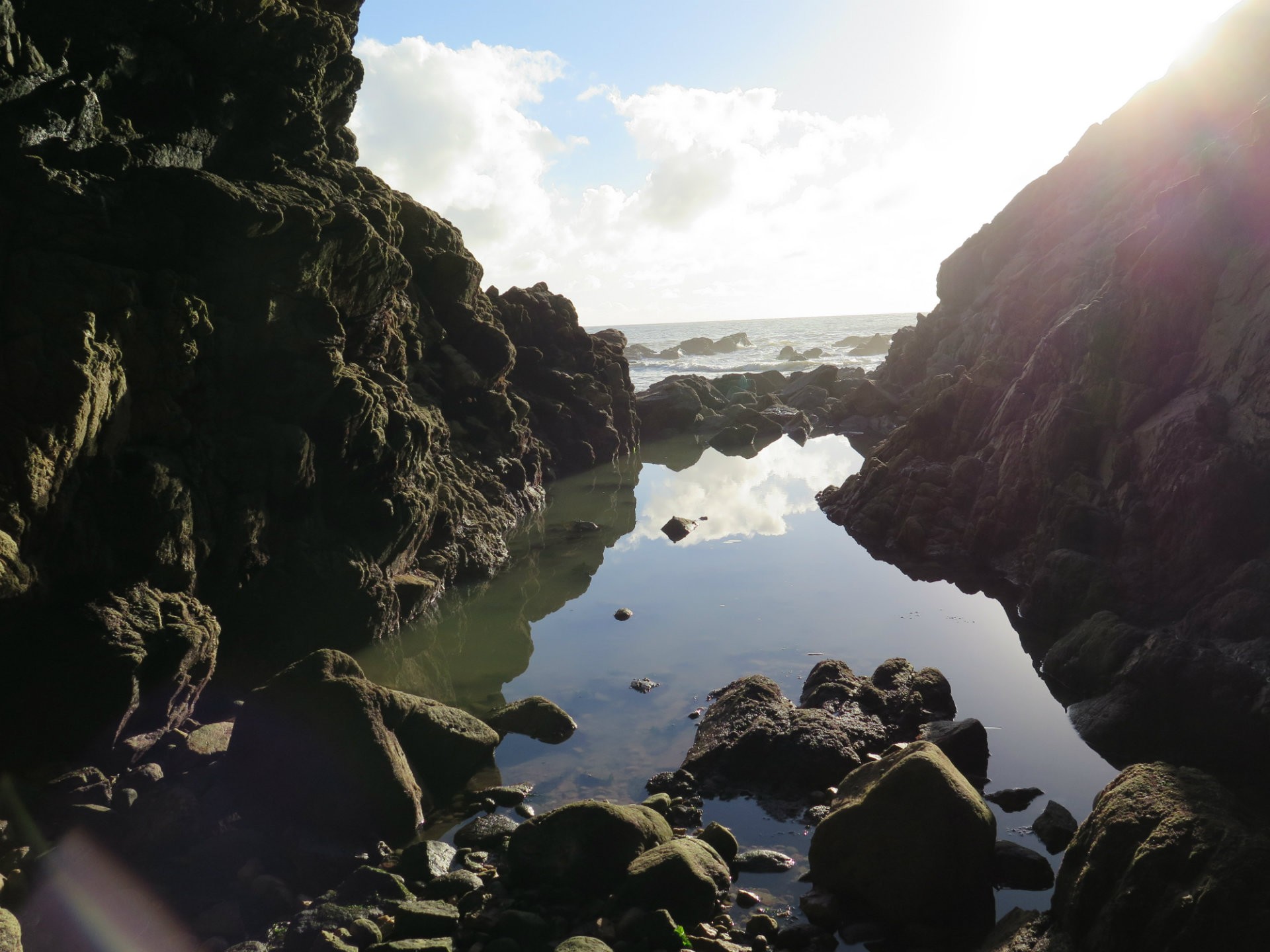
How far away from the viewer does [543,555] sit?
26.2 meters

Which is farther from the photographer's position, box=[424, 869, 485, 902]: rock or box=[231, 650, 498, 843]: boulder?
box=[231, 650, 498, 843]: boulder

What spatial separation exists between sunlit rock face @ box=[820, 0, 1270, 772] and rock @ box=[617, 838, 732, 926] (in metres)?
7.51

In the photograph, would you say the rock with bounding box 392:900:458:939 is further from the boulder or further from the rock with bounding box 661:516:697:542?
the rock with bounding box 661:516:697:542

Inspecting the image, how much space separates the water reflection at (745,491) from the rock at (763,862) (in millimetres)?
16708

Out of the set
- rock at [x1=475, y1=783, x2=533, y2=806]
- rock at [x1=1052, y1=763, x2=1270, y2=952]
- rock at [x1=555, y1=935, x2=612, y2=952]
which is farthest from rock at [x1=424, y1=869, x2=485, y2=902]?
rock at [x1=1052, y1=763, x2=1270, y2=952]

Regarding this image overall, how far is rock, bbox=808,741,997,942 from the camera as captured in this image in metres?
8.99

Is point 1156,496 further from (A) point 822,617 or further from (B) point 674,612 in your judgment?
(B) point 674,612

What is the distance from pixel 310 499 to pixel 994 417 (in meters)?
21.3

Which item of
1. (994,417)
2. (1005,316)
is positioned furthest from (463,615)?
(1005,316)

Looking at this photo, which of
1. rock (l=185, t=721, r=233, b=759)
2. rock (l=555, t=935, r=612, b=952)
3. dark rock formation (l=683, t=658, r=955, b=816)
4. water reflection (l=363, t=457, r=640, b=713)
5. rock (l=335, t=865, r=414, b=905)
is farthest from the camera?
water reflection (l=363, t=457, r=640, b=713)

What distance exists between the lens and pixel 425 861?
1005 cm

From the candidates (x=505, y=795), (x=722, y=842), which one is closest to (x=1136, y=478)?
(x=722, y=842)

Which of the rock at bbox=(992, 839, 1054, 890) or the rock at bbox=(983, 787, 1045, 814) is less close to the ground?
the rock at bbox=(992, 839, 1054, 890)

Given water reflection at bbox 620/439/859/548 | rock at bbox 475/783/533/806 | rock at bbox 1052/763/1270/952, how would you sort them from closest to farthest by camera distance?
rock at bbox 1052/763/1270/952, rock at bbox 475/783/533/806, water reflection at bbox 620/439/859/548
